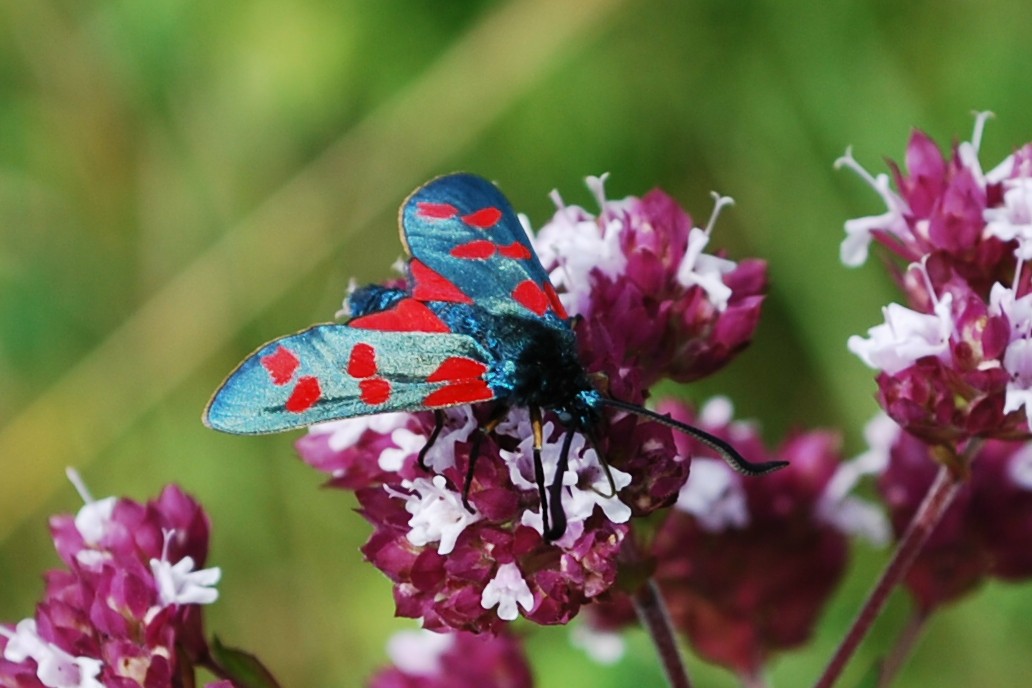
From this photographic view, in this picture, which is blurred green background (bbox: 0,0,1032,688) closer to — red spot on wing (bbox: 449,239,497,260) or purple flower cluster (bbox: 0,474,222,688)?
purple flower cluster (bbox: 0,474,222,688)

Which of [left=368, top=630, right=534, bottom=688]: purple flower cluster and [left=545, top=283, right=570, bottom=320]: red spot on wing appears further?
[left=368, top=630, right=534, bottom=688]: purple flower cluster

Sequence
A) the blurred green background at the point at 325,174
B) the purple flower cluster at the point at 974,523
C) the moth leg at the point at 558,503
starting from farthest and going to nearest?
the blurred green background at the point at 325,174 < the purple flower cluster at the point at 974,523 < the moth leg at the point at 558,503

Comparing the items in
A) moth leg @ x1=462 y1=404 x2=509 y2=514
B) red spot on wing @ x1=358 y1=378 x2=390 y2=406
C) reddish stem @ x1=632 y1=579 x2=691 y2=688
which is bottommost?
reddish stem @ x1=632 y1=579 x2=691 y2=688

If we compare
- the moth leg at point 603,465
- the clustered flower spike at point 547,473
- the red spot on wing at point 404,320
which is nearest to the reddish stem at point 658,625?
the clustered flower spike at point 547,473

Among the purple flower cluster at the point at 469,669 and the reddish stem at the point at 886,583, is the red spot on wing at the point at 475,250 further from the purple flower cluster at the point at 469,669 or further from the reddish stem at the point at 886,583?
the purple flower cluster at the point at 469,669

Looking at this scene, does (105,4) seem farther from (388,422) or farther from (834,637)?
(834,637)

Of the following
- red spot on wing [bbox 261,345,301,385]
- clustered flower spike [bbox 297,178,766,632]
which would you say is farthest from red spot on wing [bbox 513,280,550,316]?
red spot on wing [bbox 261,345,301,385]

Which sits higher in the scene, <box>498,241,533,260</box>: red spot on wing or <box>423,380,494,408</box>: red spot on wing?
<box>498,241,533,260</box>: red spot on wing
